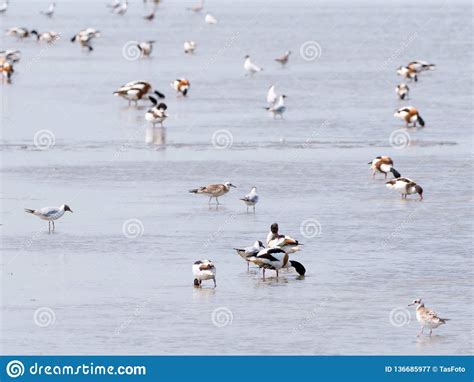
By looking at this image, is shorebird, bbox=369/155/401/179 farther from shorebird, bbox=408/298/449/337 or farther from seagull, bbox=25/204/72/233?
shorebird, bbox=408/298/449/337

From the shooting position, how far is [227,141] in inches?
1276

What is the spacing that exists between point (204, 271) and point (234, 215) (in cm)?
560

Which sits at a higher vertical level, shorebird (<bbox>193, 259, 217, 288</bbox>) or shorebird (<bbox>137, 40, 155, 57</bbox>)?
shorebird (<bbox>137, 40, 155, 57</bbox>)

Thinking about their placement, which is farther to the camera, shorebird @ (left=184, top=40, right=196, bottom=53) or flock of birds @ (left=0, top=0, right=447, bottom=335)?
shorebird @ (left=184, top=40, right=196, bottom=53)

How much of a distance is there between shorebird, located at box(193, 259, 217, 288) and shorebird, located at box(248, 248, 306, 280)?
3.42 ft

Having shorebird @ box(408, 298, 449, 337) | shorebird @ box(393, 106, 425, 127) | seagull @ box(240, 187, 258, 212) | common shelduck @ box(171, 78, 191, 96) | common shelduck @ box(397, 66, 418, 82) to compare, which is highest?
common shelduck @ box(397, 66, 418, 82)

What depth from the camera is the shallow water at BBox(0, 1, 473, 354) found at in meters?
16.6

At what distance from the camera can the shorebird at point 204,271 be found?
18422mm

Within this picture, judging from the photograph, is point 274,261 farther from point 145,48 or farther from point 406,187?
point 145,48

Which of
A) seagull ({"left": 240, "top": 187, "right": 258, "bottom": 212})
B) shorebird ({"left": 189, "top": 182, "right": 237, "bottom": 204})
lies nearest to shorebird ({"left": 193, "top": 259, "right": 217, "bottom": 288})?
seagull ({"left": 240, "top": 187, "right": 258, "bottom": 212})

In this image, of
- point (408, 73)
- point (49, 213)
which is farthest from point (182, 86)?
point (49, 213)

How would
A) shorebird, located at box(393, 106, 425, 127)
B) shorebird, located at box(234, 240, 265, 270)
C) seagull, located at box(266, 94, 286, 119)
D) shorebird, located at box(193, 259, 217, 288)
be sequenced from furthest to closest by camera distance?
seagull, located at box(266, 94, 286, 119) < shorebird, located at box(393, 106, 425, 127) < shorebird, located at box(234, 240, 265, 270) < shorebird, located at box(193, 259, 217, 288)

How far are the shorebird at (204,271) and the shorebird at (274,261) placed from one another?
1042mm

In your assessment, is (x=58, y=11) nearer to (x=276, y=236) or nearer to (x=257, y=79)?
(x=257, y=79)
